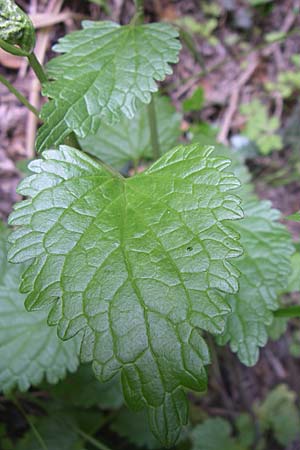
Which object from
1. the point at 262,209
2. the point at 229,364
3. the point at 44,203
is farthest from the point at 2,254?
the point at 229,364

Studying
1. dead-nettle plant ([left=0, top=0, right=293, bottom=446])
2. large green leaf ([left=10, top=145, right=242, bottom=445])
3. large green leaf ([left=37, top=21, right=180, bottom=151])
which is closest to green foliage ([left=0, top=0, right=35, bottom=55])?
dead-nettle plant ([left=0, top=0, right=293, bottom=446])

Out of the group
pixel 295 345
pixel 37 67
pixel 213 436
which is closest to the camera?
pixel 37 67

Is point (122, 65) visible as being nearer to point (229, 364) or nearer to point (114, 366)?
point (114, 366)

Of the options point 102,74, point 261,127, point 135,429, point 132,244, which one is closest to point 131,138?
point 102,74

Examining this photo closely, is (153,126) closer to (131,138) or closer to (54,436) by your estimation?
(131,138)

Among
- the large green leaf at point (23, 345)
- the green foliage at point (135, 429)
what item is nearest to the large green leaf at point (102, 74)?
the large green leaf at point (23, 345)

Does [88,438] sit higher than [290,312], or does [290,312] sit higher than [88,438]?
[290,312]

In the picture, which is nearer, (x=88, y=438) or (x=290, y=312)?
(x=290, y=312)
